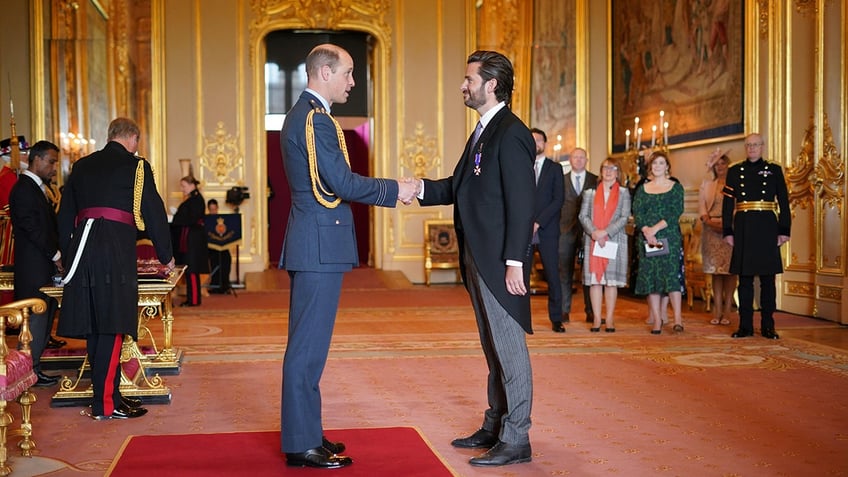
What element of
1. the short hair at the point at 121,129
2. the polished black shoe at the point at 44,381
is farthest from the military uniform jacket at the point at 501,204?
the polished black shoe at the point at 44,381

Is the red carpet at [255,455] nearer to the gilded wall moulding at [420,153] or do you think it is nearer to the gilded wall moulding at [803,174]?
the gilded wall moulding at [803,174]

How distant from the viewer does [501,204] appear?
152 inches

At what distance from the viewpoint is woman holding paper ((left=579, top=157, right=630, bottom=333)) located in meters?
7.93

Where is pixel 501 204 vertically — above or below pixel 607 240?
above

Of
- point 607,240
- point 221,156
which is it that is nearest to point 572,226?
point 607,240

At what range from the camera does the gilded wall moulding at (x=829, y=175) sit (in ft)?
28.7

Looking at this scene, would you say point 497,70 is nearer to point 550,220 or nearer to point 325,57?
point 325,57

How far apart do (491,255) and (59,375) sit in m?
3.56

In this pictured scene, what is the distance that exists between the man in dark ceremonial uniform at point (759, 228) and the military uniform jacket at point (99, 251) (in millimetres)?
4874

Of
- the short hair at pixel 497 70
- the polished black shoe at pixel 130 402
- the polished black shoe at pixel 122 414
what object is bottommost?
the polished black shoe at pixel 122 414

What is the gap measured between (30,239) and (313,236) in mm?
2714

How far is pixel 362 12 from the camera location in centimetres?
1387

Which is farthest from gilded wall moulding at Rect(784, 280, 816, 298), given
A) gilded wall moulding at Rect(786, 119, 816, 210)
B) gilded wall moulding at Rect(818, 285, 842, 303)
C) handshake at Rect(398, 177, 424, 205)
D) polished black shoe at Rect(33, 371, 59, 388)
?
polished black shoe at Rect(33, 371, 59, 388)

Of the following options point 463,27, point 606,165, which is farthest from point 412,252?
point 606,165
